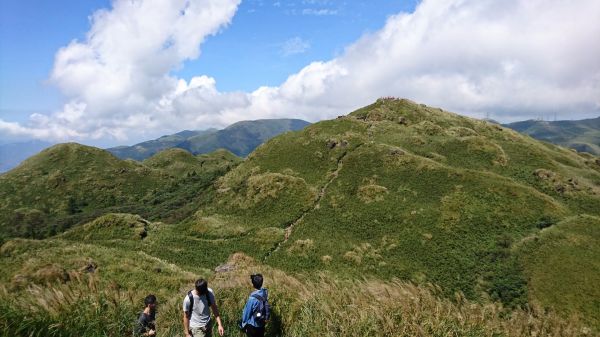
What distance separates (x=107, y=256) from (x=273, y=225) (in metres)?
60.4

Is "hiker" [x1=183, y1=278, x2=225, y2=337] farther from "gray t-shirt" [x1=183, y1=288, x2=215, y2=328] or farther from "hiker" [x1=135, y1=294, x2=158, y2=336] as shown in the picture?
"hiker" [x1=135, y1=294, x2=158, y2=336]

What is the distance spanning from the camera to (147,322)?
12742mm

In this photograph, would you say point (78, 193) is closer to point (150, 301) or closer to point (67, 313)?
point (150, 301)

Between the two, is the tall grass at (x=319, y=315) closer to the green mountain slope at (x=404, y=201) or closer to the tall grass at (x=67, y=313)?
the tall grass at (x=67, y=313)

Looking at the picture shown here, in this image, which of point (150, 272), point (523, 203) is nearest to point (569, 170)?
point (523, 203)

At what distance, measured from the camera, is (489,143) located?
414ft

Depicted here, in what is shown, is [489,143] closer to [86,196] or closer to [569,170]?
[569,170]

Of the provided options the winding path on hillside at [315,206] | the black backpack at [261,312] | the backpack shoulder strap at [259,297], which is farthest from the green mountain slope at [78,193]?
the black backpack at [261,312]

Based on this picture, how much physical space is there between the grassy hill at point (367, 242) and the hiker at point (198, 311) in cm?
101

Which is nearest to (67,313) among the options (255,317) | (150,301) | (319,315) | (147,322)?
(147,322)

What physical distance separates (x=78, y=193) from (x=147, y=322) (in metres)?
189

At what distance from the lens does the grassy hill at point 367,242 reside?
12.1 metres

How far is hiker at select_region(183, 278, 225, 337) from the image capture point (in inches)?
514

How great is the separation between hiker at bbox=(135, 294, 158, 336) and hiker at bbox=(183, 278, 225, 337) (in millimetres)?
1137
